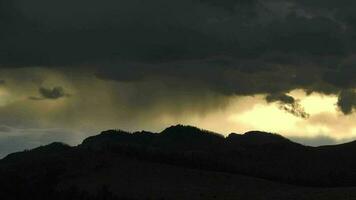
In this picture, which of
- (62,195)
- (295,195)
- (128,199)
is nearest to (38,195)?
(62,195)

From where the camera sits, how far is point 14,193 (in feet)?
624

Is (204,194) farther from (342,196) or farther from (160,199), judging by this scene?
(342,196)

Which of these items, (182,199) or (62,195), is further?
(62,195)

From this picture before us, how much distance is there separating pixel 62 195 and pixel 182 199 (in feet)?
119

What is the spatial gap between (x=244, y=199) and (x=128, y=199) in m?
42.4

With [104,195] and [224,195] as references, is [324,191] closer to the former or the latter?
[224,195]

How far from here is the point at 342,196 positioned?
496 feet

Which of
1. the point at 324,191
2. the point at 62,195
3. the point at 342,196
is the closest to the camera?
the point at 342,196

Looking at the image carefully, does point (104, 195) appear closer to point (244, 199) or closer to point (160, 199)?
point (160, 199)

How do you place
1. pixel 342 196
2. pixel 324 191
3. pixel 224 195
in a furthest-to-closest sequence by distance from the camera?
1. pixel 224 195
2. pixel 324 191
3. pixel 342 196

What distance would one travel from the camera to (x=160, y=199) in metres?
189

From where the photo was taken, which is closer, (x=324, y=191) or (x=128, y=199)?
(x=324, y=191)

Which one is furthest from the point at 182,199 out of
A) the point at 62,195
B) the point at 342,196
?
the point at 342,196

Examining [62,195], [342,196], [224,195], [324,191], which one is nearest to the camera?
[342,196]
